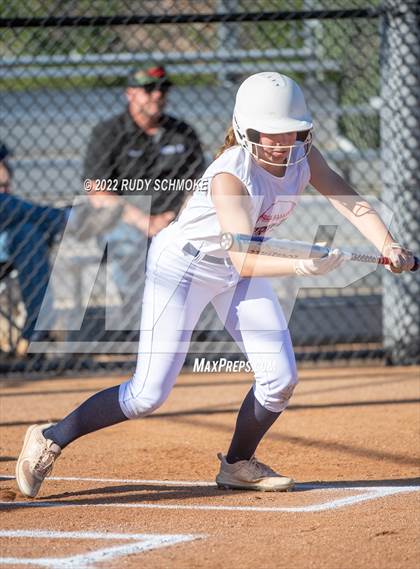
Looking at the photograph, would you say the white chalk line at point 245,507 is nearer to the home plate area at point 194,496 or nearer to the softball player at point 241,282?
the home plate area at point 194,496

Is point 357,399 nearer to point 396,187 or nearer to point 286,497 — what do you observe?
point 396,187

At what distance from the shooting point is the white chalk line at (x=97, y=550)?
→ 315 centimetres

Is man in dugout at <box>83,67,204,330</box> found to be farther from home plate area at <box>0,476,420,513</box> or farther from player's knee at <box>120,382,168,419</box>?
player's knee at <box>120,382,168,419</box>

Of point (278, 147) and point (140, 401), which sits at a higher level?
point (278, 147)

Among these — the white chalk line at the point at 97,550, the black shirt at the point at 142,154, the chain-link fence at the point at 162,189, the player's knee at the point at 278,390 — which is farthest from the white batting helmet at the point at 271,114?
the black shirt at the point at 142,154

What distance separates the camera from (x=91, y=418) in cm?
418

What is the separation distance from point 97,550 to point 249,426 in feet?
3.64

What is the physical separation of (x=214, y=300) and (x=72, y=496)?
96cm

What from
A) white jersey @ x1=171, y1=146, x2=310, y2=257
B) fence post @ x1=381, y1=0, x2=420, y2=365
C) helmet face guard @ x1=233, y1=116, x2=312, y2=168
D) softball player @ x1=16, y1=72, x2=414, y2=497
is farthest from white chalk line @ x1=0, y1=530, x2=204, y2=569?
fence post @ x1=381, y1=0, x2=420, y2=365

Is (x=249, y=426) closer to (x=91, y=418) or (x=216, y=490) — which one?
(x=216, y=490)

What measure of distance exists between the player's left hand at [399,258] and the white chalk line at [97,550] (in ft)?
3.89

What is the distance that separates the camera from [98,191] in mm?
7223

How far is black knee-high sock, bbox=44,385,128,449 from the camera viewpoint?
4.16 meters

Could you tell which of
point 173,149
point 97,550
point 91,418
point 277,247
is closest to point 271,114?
point 277,247
